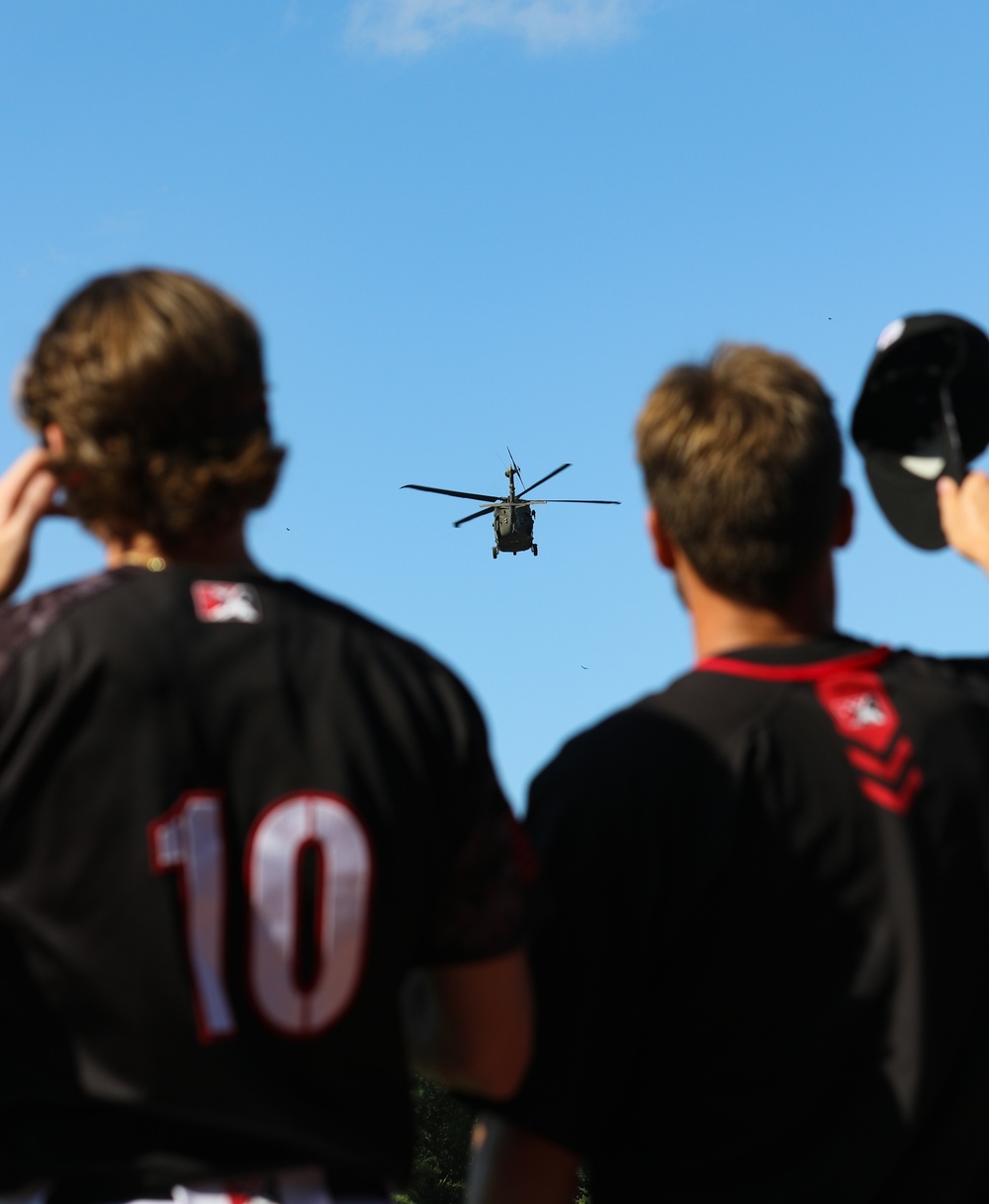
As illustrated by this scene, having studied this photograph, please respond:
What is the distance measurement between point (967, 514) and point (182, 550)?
68.8 inches

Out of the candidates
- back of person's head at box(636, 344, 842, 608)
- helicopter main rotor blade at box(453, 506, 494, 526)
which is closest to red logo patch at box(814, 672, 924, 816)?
back of person's head at box(636, 344, 842, 608)

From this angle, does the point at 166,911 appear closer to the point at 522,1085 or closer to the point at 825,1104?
the point at 522,1085

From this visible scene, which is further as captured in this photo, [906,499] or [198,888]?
[906,499]

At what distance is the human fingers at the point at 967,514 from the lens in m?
3.62

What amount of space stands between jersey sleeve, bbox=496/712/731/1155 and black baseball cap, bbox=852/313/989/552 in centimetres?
88

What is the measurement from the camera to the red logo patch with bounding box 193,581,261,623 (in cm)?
283

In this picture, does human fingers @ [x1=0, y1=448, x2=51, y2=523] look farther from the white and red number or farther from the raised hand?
the white and red number

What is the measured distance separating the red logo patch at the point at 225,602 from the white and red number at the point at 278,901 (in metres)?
0.32

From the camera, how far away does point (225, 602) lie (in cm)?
286

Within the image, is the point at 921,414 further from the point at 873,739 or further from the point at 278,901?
the point at 278,901

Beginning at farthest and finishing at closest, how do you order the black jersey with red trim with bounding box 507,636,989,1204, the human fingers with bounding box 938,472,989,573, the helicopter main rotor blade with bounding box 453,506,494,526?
the helicopter main rotor blade with bounding box 453,506,494,526
the human fingers with bounding box 938,472,989,573
the black jersey with red trim with bounding box 507,636,989,1204

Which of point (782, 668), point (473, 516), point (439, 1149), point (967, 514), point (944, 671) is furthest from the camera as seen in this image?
point (439, 1149)

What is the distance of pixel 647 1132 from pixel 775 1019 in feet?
1.15

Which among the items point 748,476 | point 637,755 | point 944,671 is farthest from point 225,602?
point 944,671
